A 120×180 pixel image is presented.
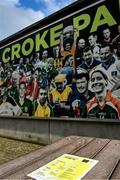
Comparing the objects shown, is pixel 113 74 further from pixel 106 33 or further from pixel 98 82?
pixel 106 33

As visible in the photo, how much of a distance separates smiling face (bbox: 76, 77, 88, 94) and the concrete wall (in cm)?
81

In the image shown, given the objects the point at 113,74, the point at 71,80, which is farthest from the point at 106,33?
the point at 71,80

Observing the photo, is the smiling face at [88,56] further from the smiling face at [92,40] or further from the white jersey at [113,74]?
the white jersey at [113,74]

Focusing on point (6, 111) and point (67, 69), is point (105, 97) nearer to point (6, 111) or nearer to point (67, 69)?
point (67, 69)

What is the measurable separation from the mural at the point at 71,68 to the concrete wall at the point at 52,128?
0.18m

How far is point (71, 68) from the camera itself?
7.07 metres

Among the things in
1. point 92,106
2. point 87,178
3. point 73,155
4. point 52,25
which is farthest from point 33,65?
point 87,178

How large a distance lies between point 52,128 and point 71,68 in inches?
75.5

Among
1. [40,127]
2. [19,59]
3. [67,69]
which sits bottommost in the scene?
[40,127]

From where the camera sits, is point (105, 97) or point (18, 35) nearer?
point (105, 97)

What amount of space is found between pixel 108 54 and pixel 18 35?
14.5ft

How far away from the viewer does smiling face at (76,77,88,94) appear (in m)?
6.61

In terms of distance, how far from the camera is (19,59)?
9.30m

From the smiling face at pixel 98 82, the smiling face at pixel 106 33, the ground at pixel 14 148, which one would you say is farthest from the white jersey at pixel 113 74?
the ground at pixel 14 148
